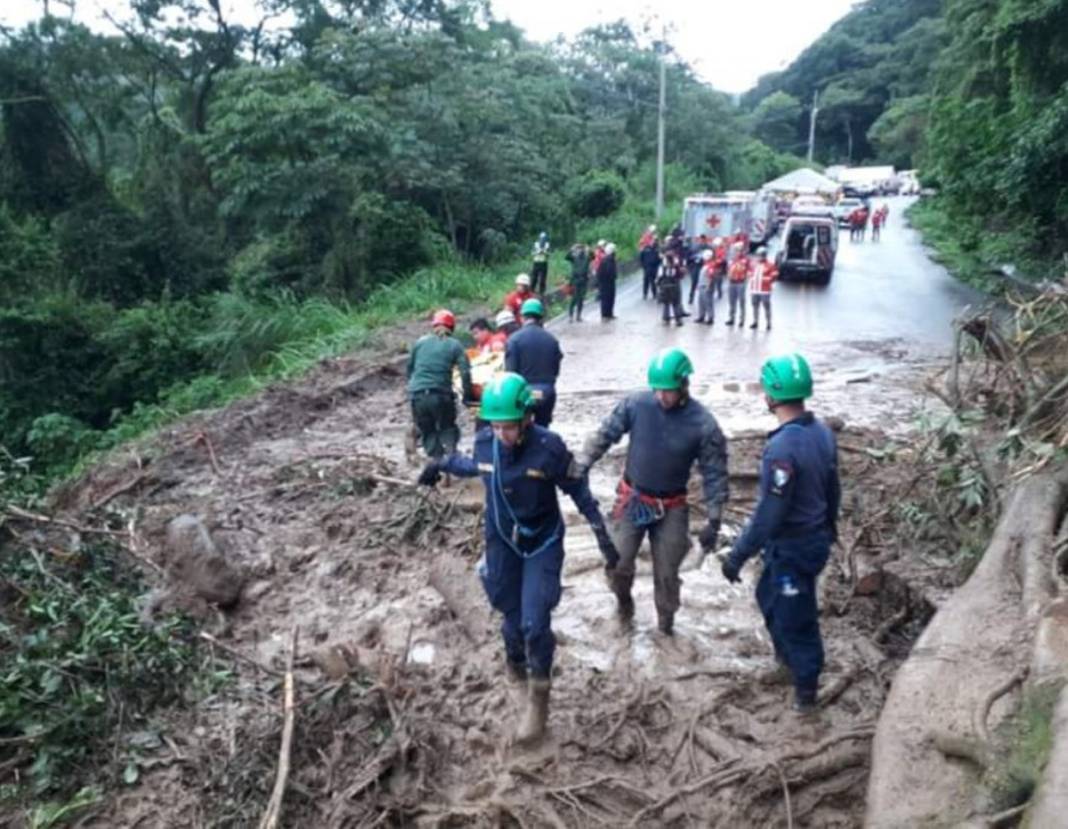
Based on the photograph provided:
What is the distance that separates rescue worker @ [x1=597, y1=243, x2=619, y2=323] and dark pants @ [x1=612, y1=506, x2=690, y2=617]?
13.3 metres

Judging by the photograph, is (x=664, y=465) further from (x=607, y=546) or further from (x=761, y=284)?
(x=761, y=284)

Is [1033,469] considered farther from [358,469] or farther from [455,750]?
[358,469]

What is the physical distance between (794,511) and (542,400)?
12.4 feet

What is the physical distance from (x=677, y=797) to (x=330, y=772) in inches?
63.7

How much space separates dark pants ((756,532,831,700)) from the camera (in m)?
4.38

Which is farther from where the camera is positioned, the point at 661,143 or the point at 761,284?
the point at 661,143

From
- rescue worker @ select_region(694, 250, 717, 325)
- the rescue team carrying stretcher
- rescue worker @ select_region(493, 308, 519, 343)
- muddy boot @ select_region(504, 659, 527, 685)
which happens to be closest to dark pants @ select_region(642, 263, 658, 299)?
rescue worker @ select_region(694, 250, 717, 325)

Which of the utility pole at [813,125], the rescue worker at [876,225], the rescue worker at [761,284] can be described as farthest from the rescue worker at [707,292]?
the utility pole at [813,125]

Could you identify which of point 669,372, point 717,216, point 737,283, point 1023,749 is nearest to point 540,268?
point 737,283

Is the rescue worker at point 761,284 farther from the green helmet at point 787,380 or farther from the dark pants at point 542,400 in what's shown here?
the green helmet at point 787,380

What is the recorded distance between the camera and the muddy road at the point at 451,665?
419cm

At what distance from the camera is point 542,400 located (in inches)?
310

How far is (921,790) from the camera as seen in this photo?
3.39 m

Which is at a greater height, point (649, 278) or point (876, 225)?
point (649, 278)
